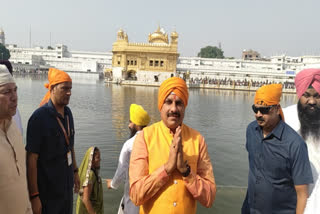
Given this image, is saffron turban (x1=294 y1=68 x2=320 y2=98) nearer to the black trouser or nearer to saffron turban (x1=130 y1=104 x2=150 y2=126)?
saffron turban (x1=130 y1=104 x2=150 y2=126)

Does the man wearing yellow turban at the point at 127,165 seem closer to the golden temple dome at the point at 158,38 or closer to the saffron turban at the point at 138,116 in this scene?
the saffron turban at the point at 138,116

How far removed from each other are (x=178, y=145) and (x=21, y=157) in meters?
1.18

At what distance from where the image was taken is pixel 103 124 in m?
9.66

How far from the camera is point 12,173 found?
1.66m

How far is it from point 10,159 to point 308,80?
2.28m

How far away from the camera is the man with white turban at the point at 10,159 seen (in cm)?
161

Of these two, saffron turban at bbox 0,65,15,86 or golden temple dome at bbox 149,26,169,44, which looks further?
golden temple dome at bbox 149,26,169,44

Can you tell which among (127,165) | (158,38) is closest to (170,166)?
(127,165)

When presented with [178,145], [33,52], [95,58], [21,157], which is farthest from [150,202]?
[33,52]

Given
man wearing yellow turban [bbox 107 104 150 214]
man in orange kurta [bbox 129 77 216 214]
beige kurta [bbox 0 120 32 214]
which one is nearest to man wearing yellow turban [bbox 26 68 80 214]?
beige kurta [bbox 0 120 32 214]

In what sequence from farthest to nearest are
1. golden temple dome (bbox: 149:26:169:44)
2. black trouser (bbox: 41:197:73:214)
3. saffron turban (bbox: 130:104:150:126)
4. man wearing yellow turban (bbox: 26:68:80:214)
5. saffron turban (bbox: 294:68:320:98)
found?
golden temple dome (bbox: 149:26:169:44) < saffron turban (bbox: 130:104:150:126) < black trouser (bbox: 41:197:73:214) < man wearing yellow turban (bbox: 26:68:80:214) < saffron turban (bbox: 294:68:320:98)

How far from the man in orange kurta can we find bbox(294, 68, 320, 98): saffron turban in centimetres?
99

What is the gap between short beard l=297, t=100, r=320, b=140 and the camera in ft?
6.57

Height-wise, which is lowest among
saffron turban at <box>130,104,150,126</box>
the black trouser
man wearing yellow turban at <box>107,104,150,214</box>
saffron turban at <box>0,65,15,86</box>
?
the black trouser
